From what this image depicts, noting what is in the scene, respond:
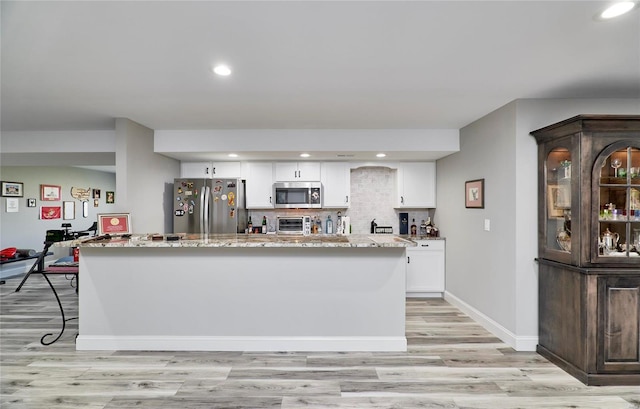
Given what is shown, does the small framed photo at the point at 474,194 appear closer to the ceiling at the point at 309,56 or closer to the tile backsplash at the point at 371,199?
the ceiling at the point at 309,56

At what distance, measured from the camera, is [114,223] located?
346 cm

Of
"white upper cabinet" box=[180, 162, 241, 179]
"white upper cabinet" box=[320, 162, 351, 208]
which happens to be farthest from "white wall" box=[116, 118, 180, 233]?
"white upper cabinet" box=[320, 162, 351, 208]

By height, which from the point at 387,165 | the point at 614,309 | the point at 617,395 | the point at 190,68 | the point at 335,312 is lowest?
the point at 617,395

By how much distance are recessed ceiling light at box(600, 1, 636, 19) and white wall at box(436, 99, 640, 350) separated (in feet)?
4.29

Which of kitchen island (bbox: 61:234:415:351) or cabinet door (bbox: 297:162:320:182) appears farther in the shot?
cabinet door (bbox: 297:162:320:182)

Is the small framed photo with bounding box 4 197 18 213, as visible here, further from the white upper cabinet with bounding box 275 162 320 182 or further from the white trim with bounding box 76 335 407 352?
the white upper cabinet with bounding box 275 162 320 182

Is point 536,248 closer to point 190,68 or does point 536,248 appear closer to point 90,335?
point 190,68

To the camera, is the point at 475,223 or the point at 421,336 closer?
the point at 421,336

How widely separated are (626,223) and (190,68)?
141 inches

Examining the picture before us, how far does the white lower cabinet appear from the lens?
474 cm

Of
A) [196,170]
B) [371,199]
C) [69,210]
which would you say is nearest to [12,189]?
[69,210]

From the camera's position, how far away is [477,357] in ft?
9.41

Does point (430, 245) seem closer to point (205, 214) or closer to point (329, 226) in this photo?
point (329, 226)

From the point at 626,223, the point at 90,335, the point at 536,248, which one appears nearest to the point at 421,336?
the point at 536,248
